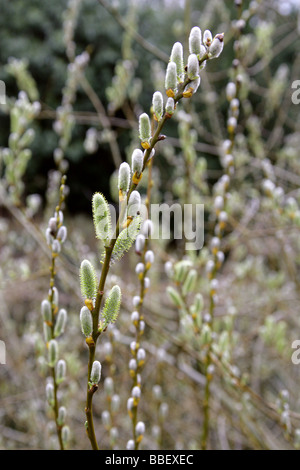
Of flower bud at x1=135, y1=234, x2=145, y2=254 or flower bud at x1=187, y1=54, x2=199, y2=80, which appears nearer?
flower bud at x1=187, y1=54, x2=199, y2=80

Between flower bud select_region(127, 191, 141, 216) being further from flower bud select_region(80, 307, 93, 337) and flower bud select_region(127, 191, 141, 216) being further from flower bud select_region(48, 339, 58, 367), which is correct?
flower bud select_region(48, 339, 58, 367)

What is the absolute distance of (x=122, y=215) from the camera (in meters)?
0.42

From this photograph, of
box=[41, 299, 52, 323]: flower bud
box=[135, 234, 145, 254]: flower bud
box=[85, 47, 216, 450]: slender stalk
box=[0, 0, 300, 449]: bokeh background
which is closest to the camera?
box=[85, 47, 216, 450]: slender stalk

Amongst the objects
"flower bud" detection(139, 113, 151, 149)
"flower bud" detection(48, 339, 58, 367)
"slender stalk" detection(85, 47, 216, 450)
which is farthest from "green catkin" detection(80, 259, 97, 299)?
"flower bud" detection(48, 339, 58, 367)

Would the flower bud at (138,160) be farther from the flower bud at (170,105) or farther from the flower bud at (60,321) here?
the flower bud at (60,321)

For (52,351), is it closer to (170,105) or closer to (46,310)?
(46,310)

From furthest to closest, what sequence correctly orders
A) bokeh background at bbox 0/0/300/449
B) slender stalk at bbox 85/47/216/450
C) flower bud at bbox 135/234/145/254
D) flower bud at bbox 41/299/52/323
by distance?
bokeh background at bbox 0/0/300/449 < flower bud at bbox 135/234/145/254 < flower bud at bbox 41/299/52/323 < slender stalk at bbox 85/47/216/450

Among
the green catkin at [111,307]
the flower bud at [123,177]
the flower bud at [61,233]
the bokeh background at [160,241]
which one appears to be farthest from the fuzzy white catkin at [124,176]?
the bokeh background at [160,241]

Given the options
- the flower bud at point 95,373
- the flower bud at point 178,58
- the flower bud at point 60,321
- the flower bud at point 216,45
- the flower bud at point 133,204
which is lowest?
the flower bud at point 95,373

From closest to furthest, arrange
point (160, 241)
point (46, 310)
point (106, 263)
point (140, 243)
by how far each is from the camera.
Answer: point (106, 263) → point (46, 310) → point (140, 243) → point (160, 241)

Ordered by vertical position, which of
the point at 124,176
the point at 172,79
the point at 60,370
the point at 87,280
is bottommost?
the point at 60,370

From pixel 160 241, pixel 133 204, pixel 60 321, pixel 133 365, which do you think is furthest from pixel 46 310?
pixel 160 241

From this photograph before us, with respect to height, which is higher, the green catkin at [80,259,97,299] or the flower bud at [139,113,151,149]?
the flower bud at [139,113,151,149]
